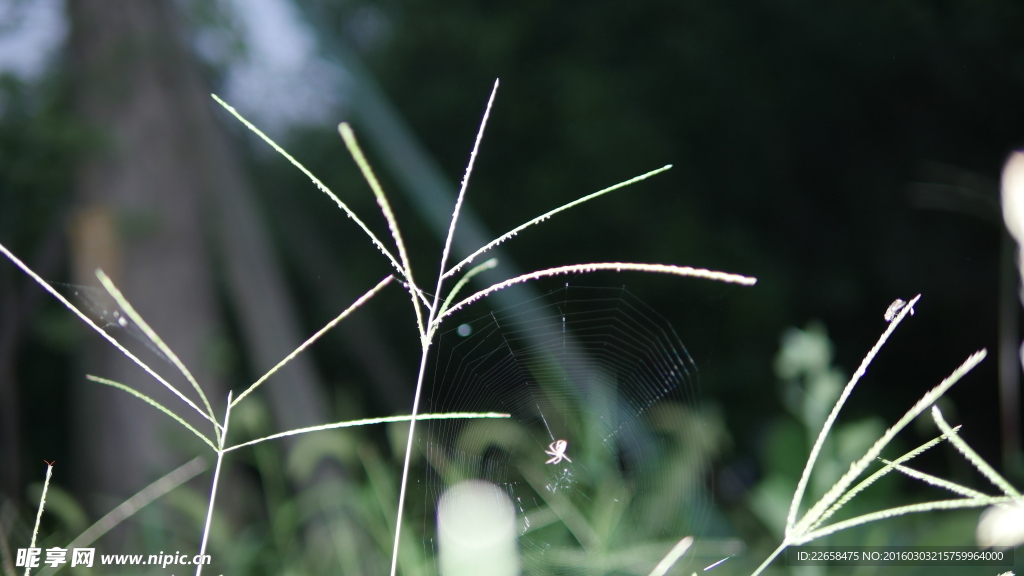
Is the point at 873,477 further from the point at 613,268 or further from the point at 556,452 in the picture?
the point at 556,452

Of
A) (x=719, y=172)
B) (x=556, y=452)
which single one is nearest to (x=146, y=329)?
(x=556, y=452)

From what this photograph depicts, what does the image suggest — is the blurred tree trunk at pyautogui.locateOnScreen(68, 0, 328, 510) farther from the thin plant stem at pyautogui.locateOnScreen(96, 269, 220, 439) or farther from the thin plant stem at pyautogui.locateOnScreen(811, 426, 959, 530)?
the thin plant stem at pyautogui.locateOnScreen(811, 426, 959, 530)

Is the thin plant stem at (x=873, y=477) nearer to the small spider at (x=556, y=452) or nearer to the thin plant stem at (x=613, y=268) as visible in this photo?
the thin plant stem at (x=613, y=268)

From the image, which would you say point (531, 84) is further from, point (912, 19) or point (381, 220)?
point (912, 19)

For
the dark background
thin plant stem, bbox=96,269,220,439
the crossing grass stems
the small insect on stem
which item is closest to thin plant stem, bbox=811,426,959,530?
the crossing grass stems

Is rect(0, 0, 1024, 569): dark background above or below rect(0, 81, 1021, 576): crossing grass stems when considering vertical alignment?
above

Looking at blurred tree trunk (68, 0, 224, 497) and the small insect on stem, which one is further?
blurred tree trunk (68, 0, 224, 497)

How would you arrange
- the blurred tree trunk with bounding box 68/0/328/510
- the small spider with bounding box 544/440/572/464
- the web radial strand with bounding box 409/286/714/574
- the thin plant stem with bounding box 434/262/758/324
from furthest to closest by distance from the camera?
the blurred tree trunk with bounding box 68/0/328/510 < the small spider with bounding box 544/440/572/464 < the web radial strand with bounding box 409/286/714/574 < the thin plant stem with bounding box 434/262/758/324
